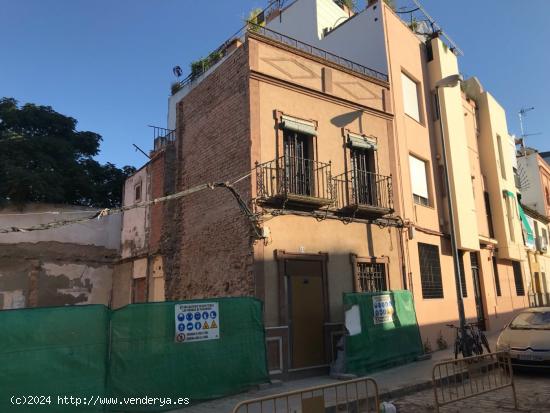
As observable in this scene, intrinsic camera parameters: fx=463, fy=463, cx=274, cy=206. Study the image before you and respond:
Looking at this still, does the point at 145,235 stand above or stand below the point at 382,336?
above

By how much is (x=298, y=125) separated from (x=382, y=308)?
17.2ft

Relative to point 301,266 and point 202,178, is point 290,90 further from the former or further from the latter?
point 301,266

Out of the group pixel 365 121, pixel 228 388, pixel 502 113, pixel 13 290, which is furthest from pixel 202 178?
pixel 502 113

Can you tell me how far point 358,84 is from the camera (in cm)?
1457

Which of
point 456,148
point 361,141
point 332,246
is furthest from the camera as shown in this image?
point 456,148

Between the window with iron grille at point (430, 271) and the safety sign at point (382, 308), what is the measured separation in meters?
3.43

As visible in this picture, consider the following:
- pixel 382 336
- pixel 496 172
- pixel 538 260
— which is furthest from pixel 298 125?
pixel 538 260

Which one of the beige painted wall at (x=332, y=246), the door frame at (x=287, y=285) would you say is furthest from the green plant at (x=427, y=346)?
the door frame at (x=287, y=285)

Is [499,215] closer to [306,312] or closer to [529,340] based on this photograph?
[529,340]

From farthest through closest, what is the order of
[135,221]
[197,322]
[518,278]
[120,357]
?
[518,278], [135,221], [197,322], [120,357]

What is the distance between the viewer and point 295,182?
39.9ft

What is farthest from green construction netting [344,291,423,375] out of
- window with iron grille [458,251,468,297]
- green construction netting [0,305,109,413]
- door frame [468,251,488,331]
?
door frame [468,251,488,331]

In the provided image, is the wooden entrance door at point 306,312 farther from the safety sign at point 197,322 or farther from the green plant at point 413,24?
the green plant at point 413,24

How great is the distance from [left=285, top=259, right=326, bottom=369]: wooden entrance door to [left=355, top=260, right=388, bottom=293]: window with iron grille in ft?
4.71
